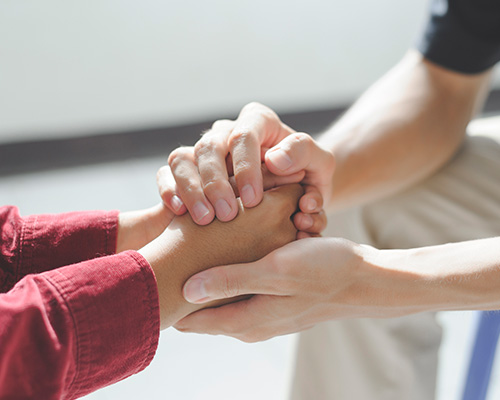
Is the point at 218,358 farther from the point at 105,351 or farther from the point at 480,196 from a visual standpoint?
the point at 105,351

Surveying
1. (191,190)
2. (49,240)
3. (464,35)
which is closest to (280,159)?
(191,190)

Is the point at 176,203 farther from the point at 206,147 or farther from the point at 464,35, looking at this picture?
the point at 464,35

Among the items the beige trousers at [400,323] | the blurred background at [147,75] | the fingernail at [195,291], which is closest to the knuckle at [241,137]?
the fingernail at [195,291]

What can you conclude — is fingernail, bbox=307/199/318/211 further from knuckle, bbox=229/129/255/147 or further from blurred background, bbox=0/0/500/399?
blurred background, bbox=0/0/500/399

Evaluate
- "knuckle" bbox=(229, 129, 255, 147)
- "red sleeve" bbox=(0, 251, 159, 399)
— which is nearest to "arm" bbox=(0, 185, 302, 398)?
"red sleeve" bbox=(0, 251, 159, 399)

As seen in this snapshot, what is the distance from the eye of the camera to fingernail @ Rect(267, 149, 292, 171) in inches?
32.6

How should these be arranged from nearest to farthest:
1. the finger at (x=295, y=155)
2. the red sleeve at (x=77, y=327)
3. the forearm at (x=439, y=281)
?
the red sleeve at (x=77, y=327)
the forearm at (x=439, y=281)
the finger at (x=295, y=155)

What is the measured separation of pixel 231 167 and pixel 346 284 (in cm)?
25

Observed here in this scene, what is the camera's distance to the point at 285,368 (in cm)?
148

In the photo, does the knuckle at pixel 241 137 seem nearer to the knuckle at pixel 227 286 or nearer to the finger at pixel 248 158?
the finger at pixel 248 158

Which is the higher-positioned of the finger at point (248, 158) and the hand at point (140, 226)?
the finger at point (248, 158)

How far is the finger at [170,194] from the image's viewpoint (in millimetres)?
830

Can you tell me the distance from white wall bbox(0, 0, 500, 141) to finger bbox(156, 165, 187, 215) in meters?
1.76

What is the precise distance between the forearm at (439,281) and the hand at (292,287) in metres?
0.01
